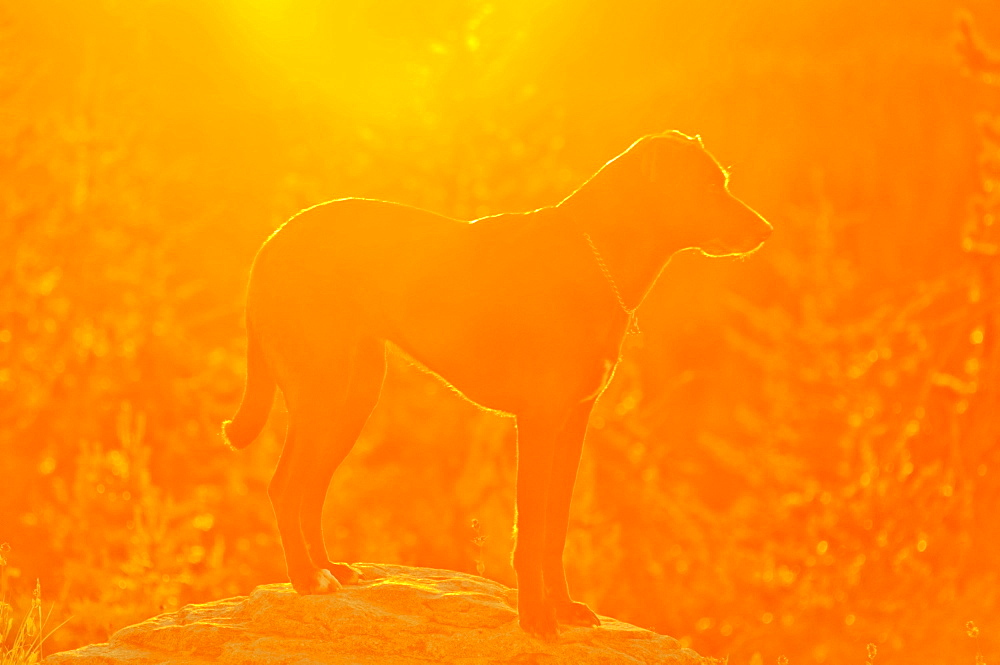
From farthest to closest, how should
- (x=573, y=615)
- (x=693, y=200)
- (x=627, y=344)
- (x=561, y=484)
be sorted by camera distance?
(x=627, y=344)
(x=573, y=615)
(x=561, y=484)
(x=693, y=200)

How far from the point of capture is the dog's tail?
5168 mm

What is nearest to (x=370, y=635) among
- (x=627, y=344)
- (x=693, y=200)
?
(x=693, y=200)

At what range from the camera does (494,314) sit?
4.72 metres

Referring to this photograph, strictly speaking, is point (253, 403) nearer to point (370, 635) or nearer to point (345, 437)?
point (345, 437)

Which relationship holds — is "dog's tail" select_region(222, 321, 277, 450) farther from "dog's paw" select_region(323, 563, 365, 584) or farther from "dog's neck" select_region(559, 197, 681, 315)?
"dog's neck" select_region(559, 197, 681, 315)

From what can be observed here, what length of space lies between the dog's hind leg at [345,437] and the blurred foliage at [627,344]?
3.63 meters

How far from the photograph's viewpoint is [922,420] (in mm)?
8617

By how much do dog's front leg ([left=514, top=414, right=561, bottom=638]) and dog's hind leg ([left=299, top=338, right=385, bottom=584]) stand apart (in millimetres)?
824

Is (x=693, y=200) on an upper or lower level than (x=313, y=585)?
upper

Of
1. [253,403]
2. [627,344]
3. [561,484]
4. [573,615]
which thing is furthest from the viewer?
[627,344]

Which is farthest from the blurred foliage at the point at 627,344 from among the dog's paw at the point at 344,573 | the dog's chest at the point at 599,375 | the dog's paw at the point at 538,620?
the dog's paw at the point at 344,573

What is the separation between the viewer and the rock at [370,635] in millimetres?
4613

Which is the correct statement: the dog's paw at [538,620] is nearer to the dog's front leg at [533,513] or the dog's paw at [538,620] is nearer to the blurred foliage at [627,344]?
the dog's front leg at [533,513]

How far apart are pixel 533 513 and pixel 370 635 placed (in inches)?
32.2
